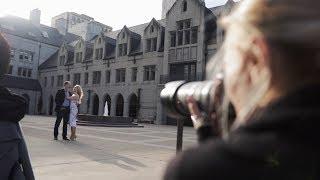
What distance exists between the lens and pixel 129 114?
37781 millimetres

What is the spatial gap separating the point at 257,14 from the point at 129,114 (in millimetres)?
37186

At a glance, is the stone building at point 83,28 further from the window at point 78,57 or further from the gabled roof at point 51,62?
the window at point 78,57

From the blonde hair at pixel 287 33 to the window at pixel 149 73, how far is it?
114 ft

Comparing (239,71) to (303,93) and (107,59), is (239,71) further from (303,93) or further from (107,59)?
(107,59)

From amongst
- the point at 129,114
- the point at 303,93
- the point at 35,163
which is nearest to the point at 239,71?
the point at 303,93

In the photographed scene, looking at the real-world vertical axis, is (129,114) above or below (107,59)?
below

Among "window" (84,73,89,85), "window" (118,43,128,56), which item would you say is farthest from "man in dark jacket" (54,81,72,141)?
"window" (84,73,89,85)

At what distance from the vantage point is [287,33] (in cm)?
73

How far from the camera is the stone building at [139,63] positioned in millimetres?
32156

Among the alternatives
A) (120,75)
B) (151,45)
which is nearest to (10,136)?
(151,45)

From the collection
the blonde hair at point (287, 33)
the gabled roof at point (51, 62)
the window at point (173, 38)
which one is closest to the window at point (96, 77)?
the gabled roof at point (51, 62)

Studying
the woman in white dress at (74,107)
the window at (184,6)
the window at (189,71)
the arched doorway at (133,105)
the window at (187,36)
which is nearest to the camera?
the woman in white dress at (74,107)

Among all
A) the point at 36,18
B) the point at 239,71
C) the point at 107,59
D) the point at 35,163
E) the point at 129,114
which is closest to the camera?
the point at 239,71

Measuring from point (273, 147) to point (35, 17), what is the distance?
56.8 metres
